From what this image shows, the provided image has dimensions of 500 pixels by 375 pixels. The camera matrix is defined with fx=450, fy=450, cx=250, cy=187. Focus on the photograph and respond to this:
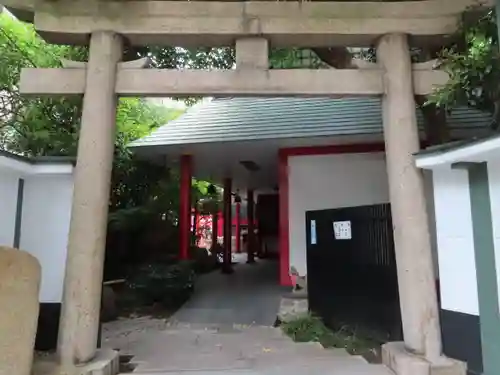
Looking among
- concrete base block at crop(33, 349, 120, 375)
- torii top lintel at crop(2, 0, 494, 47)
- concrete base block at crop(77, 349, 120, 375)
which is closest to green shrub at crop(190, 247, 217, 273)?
concrete base block at crop(77, 349, 120, 375)

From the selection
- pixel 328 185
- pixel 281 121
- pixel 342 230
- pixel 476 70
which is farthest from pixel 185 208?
pixel 476 70

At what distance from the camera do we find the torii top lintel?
5535mm

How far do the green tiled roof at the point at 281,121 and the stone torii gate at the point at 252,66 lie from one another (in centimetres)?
348

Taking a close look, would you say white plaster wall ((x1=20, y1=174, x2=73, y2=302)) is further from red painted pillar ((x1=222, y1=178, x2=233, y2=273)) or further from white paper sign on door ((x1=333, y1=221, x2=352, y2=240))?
red painted pillar ((x1=222, y1=178, x2=233, y2=273))

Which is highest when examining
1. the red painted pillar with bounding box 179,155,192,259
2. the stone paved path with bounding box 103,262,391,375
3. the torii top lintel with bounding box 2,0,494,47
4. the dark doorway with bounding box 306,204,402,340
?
the torii top lintel with bounding box 2,0,494,47

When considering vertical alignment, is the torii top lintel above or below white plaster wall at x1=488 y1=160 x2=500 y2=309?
above

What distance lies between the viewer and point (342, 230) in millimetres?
7520

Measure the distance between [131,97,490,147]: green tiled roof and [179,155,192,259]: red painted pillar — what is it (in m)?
1.17

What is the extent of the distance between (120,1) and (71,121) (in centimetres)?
396

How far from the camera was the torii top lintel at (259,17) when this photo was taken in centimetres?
554

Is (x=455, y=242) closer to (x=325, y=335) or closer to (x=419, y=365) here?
(x=419, y=365)

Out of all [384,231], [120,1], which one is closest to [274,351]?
[384,231]

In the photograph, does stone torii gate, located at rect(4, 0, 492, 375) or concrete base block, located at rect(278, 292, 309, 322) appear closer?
stone torii gate, located at rect(4, 0, 492, 375)

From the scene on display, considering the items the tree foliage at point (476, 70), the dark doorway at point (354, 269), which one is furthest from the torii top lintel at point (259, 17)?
the dark doorway at point (354, 269)
